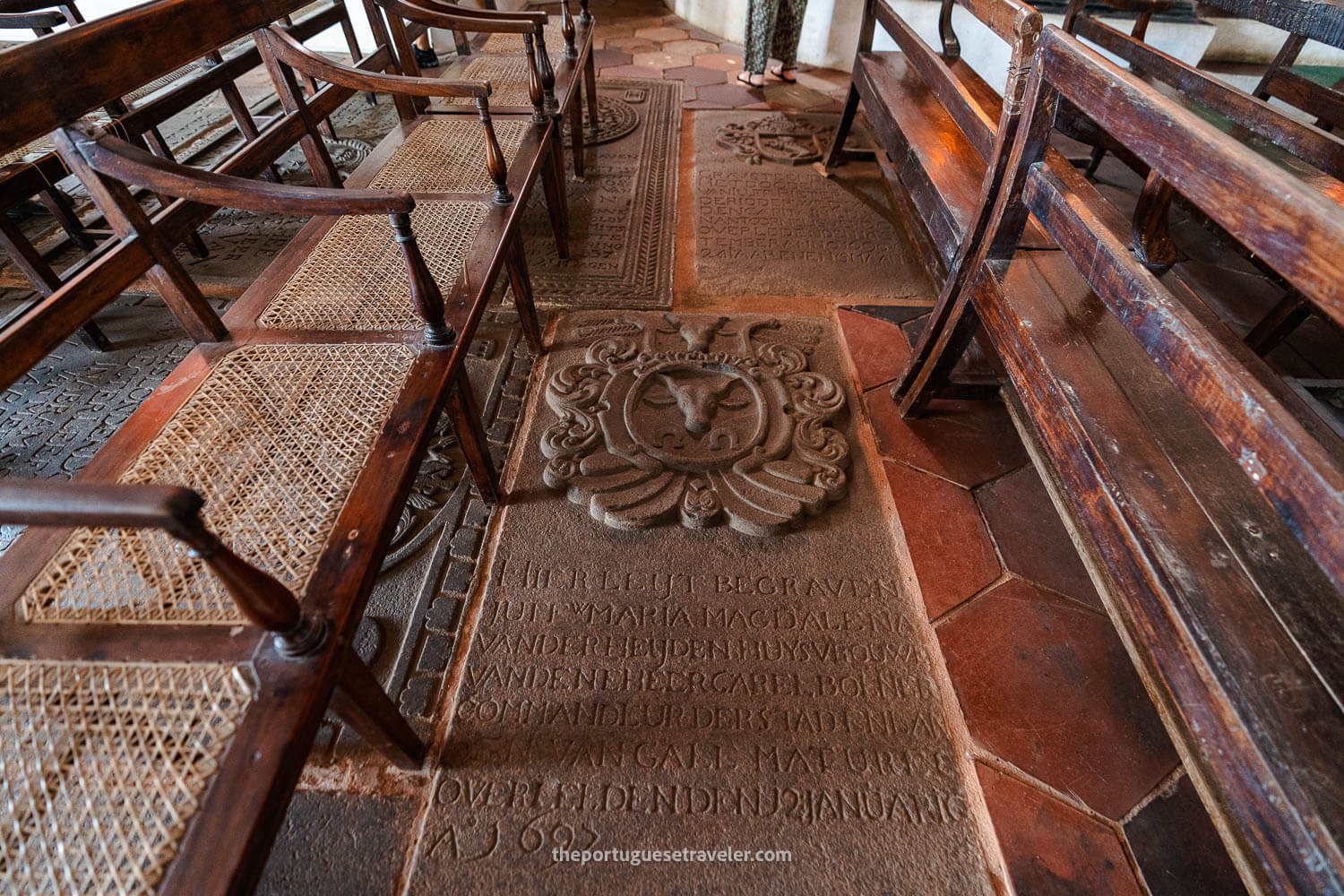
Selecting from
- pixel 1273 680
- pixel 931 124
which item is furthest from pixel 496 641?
pixel 931 124

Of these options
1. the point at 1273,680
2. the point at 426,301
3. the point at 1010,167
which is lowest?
the point at 1273,680

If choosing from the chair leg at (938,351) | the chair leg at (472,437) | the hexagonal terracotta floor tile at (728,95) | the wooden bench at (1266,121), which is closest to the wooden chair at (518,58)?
the hexagonal terracotta floor tile at (728,95)

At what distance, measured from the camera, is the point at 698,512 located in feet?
5.87

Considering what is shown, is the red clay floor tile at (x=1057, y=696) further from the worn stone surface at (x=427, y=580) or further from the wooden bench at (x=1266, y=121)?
the worn stone surface at (x=427, y=580)

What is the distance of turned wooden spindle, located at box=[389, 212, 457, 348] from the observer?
1.27 meters

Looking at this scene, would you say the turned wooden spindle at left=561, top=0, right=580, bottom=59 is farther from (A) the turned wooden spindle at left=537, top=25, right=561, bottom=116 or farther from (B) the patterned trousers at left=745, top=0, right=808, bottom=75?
(B) the patterned trousers at left=745, top=0, right=808, bottom=75

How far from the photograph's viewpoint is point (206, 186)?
1182 millimetres

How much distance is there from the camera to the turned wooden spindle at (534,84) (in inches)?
95.7

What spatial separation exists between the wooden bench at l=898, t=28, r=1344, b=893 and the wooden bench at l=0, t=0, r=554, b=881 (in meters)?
1.40

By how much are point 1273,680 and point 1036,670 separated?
2.14ft

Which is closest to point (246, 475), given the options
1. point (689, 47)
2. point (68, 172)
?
point (68, 172)

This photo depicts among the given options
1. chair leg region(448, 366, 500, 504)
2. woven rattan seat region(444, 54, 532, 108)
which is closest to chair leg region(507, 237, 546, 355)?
chair leg region(448, 366, 500, 504)

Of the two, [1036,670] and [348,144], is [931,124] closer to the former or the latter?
[1036,670]

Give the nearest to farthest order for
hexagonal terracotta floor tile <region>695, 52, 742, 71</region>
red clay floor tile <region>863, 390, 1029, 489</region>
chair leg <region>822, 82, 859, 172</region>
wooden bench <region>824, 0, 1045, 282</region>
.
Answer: wooden bench <region>824, 0, 1045, 282</region>
red clay floor tile <region>863, 390, 1029, 489</region>
chair leg <region>822, 82, 859, 172</region>
hexagonal terracotta floor tile <region>695, 52, 742, 71</region>
